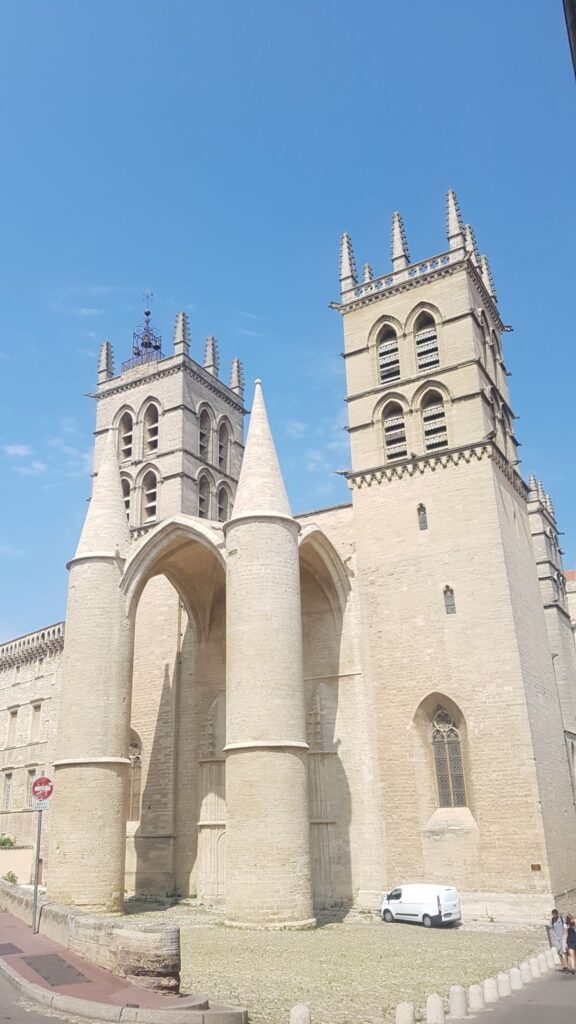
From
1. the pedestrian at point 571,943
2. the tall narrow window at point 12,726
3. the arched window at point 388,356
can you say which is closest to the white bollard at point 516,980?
the pedestrian at point 571,943

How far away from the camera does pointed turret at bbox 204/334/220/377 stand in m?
33.2

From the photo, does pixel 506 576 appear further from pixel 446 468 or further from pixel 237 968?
pixel 237 968

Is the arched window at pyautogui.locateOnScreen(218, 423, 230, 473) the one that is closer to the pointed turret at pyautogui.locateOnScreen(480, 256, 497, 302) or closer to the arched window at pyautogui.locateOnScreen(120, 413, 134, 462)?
the arched window at pyautogui.locateOnScreen(120, 413, 134, 462)

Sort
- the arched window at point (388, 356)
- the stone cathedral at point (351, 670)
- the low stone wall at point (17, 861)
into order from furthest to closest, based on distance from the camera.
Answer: the low stone wall at point (17, 861), the arched window at point (388, 356), the stone cathedral at point (351, 670)

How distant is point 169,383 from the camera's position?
100ft

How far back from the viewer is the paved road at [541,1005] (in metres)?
8.22

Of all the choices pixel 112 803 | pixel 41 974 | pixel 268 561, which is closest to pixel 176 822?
pixel 112 803

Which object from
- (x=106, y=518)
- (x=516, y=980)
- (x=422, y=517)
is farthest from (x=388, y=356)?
(x=516, y=980)

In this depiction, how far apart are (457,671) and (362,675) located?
254cm

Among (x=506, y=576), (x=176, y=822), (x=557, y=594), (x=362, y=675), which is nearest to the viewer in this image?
(x=506, y=576)

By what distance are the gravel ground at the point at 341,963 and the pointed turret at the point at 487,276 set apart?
1803cm

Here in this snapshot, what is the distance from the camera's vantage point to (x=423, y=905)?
51.3 feet

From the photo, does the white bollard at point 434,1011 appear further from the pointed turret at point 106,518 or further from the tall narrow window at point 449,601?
the pointed turret at point 106,518

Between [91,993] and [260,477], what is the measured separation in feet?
38.7
